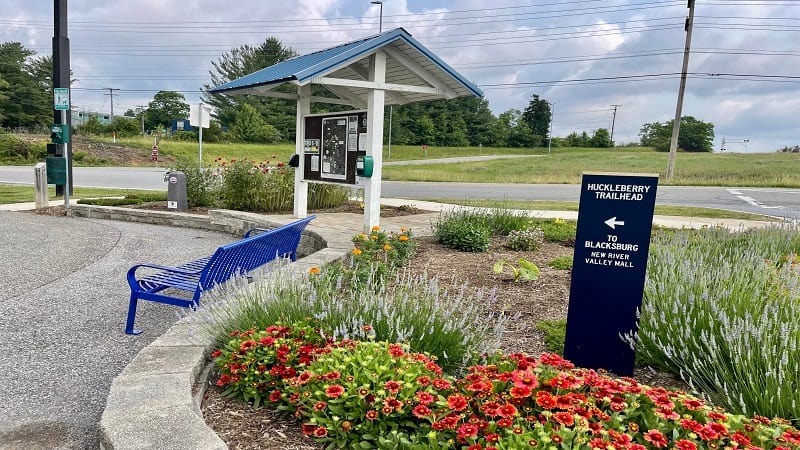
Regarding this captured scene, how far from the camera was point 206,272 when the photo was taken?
4117 mm

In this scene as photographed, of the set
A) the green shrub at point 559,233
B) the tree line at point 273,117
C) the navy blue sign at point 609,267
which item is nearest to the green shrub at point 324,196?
the green shrub at point 559,233

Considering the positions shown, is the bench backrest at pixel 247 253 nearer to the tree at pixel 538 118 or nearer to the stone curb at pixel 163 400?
the stone curb at pixel 163 400

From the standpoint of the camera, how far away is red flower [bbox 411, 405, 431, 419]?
2057 mm

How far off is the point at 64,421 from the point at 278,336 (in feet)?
4.36

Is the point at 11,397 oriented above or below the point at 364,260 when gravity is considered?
below

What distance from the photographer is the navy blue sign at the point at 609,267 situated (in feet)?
9.68

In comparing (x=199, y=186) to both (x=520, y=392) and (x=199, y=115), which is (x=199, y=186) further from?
(x=520, y=392)

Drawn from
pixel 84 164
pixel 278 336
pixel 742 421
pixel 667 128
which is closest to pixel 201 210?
pixel 278 336

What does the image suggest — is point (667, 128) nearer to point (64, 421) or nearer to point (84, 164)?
point (84, 164)

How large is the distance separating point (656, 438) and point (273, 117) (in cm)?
5222

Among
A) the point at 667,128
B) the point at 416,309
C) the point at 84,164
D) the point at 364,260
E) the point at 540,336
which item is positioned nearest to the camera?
the point at 416,309

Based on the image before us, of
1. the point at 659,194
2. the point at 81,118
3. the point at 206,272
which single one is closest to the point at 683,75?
the point at 659,194

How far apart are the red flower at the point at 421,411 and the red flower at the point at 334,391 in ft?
1.03

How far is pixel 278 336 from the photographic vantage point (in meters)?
2.87
